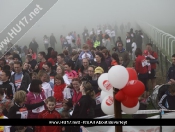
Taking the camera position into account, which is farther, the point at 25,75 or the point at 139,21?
the point at 25,75

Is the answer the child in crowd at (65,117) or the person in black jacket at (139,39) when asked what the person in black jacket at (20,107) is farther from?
the person in black jacket at (139,39)

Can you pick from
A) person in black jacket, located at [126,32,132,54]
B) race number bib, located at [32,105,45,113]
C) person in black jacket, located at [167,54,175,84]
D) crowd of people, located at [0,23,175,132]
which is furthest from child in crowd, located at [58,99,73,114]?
person in black jacket, located at [167,54,175,84]

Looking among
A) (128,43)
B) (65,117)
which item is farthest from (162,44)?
(65,117)

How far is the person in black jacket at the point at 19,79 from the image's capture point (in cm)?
353

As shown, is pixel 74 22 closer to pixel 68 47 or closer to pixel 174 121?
pixel 68 47

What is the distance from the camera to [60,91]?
11.6 feet

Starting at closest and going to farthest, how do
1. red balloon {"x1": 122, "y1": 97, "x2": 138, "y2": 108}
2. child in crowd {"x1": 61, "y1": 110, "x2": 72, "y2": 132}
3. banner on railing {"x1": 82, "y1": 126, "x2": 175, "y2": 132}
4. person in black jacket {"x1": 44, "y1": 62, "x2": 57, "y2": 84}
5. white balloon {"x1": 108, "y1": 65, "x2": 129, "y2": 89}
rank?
white balloon {"x1": 108, "y1": 65, "x2": 129, "y2": 89}
red balloon {"x1": 122, "y1": 97, "x2": 138, "y2": 108}
banner on railing {"x1": 82, "y1": 126, "x2": 175, "y2": 132}
child in crowd {"x1": 61, "y1": 110, "x2": 72, "y2": 132}
person in black jacket {"x1": 44, "y1": 62, "x2": 57, "y2": 84}

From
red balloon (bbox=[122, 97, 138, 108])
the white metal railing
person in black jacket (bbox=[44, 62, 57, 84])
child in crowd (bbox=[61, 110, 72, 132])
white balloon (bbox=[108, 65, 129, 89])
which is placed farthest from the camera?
person in black jacket (bbox=[44, 62, 57, 84])

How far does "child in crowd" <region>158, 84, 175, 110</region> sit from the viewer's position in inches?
138

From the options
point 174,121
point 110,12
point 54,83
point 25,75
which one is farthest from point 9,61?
point 174,121

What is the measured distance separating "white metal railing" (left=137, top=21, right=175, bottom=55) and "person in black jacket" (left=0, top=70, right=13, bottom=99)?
165 cm

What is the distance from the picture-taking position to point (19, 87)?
354 cm

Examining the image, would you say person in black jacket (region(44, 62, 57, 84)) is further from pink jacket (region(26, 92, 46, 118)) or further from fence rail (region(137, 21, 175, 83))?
fence rail (region(137, 21, 175, 83))

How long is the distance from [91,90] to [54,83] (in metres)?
0.48
